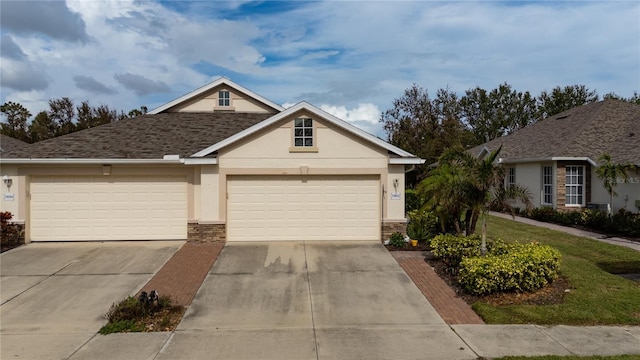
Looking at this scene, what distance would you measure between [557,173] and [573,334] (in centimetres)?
1440

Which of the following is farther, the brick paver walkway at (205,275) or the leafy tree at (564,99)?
the leafy tree at (564,99)

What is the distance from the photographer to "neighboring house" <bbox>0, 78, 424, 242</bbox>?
44.8 feet

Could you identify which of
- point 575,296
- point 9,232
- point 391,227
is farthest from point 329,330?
point 9,232

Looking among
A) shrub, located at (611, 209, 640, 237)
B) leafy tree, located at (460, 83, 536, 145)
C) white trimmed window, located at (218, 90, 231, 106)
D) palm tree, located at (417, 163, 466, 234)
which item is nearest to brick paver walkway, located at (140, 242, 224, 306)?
palm tree, located at (417, 163, 466, 234)

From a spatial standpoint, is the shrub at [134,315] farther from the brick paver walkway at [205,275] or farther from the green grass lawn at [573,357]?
the green grass lawn at [573,357]

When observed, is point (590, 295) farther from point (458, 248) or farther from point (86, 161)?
point (86, 161)

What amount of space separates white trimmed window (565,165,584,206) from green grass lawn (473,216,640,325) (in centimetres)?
643

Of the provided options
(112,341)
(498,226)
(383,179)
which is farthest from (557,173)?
(112,341)

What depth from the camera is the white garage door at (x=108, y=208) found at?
13859mm

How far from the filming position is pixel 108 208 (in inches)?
550

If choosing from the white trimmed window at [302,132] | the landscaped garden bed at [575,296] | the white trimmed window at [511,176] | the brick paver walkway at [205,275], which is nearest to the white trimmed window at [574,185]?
the white trimmed window at [511,176]

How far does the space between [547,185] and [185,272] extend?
17253 mm

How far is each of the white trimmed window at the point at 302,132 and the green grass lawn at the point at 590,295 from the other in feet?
24.3

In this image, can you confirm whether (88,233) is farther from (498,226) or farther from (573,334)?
(498,226)
